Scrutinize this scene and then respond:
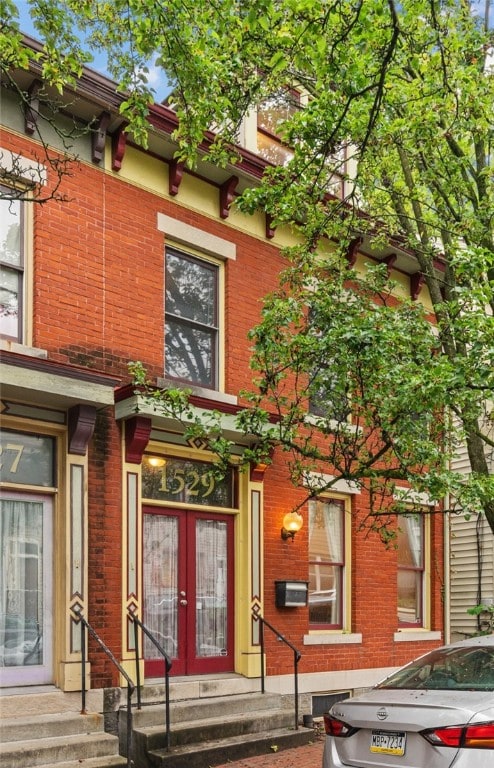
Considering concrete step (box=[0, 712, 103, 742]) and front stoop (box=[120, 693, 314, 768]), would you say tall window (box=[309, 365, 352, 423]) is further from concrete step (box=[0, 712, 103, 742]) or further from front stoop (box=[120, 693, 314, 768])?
concrete step (box=[0, 712, 103, 742])

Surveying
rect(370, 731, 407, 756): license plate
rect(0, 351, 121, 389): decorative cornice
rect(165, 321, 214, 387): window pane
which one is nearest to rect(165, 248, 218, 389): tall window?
rect(165, 321, 214, 387): window pane

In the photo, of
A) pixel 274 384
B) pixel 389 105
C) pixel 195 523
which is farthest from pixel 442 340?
pixel 195 523

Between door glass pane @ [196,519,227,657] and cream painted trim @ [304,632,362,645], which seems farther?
cream painted trim @ [304,632,362,645]

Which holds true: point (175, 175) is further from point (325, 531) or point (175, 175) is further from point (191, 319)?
point (325, 531)

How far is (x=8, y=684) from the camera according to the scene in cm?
872

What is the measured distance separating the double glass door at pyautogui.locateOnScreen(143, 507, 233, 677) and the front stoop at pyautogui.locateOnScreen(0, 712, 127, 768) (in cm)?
187

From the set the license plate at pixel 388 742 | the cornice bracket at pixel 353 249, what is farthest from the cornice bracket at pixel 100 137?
the license plate at pixel 388 742

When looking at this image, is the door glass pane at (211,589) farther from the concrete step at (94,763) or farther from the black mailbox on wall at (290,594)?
the concrete step at (94,763)

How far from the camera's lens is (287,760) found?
9.30 metres

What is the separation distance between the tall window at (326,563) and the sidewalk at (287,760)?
2.91 metres

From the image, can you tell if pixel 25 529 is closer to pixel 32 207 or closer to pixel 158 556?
pixel 158 556

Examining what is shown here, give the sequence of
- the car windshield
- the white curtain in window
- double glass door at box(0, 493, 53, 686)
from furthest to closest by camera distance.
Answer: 1. the white curtain in window
2. double glass door at box(0, 493, 53, 686)
3. the car windshield

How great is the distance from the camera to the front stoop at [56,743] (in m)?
7.68

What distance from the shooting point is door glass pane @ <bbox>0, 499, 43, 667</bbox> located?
8.88m
